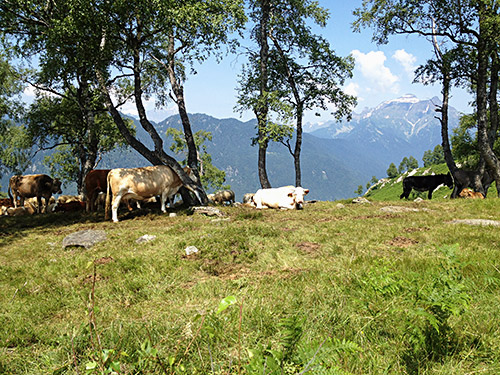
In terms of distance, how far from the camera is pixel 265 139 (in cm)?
1888

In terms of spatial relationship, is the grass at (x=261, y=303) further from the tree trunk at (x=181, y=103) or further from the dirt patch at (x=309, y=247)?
the tree trunk at (x=181, y=103)

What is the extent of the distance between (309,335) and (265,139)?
53.8ft

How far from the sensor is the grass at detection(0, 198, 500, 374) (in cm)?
255

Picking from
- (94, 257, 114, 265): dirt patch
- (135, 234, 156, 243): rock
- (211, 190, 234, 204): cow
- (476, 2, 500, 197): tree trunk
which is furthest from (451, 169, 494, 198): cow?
(94, 257, 114, 265): dirt patch

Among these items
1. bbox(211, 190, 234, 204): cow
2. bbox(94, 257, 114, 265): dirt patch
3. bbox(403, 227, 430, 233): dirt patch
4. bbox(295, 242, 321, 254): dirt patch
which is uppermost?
bbox(403, 227, 430, 233): dirt patch

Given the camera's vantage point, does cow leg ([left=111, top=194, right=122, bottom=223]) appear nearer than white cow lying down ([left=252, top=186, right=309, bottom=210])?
Yes

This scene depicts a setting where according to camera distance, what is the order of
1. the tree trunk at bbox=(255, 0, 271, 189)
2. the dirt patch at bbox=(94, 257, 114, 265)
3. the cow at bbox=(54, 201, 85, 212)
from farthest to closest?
the tree trunk at bbox=(255, 0, 271, 189), the cow at bbox=(54, 201, 85, 212), the dirt patch at bbox=(94, 257, 114, 265)

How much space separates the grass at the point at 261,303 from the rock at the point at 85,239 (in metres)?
0.30

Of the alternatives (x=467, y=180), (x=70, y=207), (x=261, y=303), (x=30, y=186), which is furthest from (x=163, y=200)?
(x=467, y=180)

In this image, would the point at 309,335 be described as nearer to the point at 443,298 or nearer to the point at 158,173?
the point at 443,298

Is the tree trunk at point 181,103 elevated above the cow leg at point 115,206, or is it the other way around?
the tree trunk at point 181,103

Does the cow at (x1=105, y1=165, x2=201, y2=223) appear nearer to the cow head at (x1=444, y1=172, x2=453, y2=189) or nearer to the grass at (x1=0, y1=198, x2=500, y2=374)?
the grass at (x1=0, y1=198, x2=500, y2=374)

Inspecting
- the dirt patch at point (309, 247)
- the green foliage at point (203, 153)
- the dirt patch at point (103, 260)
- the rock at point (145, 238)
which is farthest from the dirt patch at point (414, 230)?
the green foliage at point (203, 153)

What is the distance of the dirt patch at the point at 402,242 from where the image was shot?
690 centimetres
